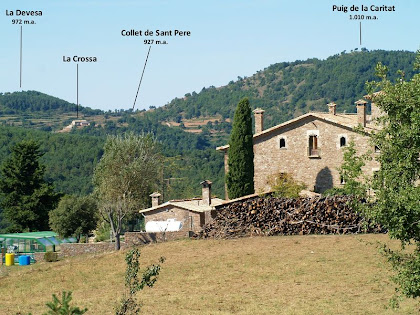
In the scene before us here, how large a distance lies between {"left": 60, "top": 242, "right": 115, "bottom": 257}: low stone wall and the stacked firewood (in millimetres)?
6055

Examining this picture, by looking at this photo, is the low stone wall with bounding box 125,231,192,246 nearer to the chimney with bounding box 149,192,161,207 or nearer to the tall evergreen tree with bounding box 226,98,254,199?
the chimney with bounding box 149,192,161,207

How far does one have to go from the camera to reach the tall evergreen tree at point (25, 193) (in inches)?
2596

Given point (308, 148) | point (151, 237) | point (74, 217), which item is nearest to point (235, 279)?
point (151, 237)

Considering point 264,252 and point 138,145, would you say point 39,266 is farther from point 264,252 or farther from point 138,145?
point 138,145

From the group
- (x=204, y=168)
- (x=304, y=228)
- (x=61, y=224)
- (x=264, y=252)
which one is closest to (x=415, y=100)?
(x=264, y=252)

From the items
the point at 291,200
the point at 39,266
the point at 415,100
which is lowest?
the point at 39,266

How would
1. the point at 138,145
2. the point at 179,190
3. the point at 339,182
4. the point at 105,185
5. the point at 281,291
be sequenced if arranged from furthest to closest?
the point at 179,190 → the point at 138,145 → the point at 105,185 → the point at 339,182 → the point at 281,291

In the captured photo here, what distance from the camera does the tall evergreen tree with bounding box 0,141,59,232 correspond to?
2596 inches

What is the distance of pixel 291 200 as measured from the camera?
1651 inches

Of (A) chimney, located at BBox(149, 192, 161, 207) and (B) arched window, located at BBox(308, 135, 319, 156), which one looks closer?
(A) chimney, located at BBox(149, 192, 161, 207)

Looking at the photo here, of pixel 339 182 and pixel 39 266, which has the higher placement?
pixel 339 182

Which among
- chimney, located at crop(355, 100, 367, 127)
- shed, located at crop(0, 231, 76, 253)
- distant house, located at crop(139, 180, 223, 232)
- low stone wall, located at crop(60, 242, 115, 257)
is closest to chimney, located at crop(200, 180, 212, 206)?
distant house, located at crop(139, 180, 223, 232)

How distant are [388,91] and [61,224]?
39.9 metres

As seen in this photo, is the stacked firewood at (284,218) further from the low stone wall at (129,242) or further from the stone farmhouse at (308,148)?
the stone farmhouse at (308,148)
